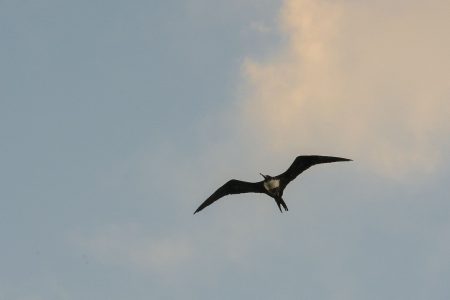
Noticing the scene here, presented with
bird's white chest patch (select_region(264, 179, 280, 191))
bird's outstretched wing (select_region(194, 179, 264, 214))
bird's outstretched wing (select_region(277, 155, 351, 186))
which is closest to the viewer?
bird's outstretched wing (select_region(277, 155, 351, 186))

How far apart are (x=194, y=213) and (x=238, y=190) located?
256 centimetres

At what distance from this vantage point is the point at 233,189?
46844 millimetres

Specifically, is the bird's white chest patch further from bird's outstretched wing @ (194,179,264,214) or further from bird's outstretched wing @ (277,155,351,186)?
bird's outstretched wing @ (194,179,264,214)

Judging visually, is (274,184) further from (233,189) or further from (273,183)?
(233,189)

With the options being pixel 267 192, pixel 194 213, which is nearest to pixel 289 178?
pixel 267 192

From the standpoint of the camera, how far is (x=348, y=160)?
42844 millimetres

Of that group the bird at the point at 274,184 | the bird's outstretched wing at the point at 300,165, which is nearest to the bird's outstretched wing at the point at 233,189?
the bird at the point at 274,184

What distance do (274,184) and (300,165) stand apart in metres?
1.55

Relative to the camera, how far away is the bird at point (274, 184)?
4509cm

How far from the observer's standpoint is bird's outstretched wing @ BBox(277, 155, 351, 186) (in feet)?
147

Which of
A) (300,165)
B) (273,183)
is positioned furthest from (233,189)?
(300,165)

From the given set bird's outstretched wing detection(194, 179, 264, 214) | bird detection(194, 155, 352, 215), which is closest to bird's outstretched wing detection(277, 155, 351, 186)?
bird detection(194, 155, 352, 215)

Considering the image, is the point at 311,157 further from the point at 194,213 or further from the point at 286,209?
the point at 194,213

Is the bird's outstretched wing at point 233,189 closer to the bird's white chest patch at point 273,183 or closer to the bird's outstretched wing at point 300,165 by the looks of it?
the bird's white chest patch at point 273,183
